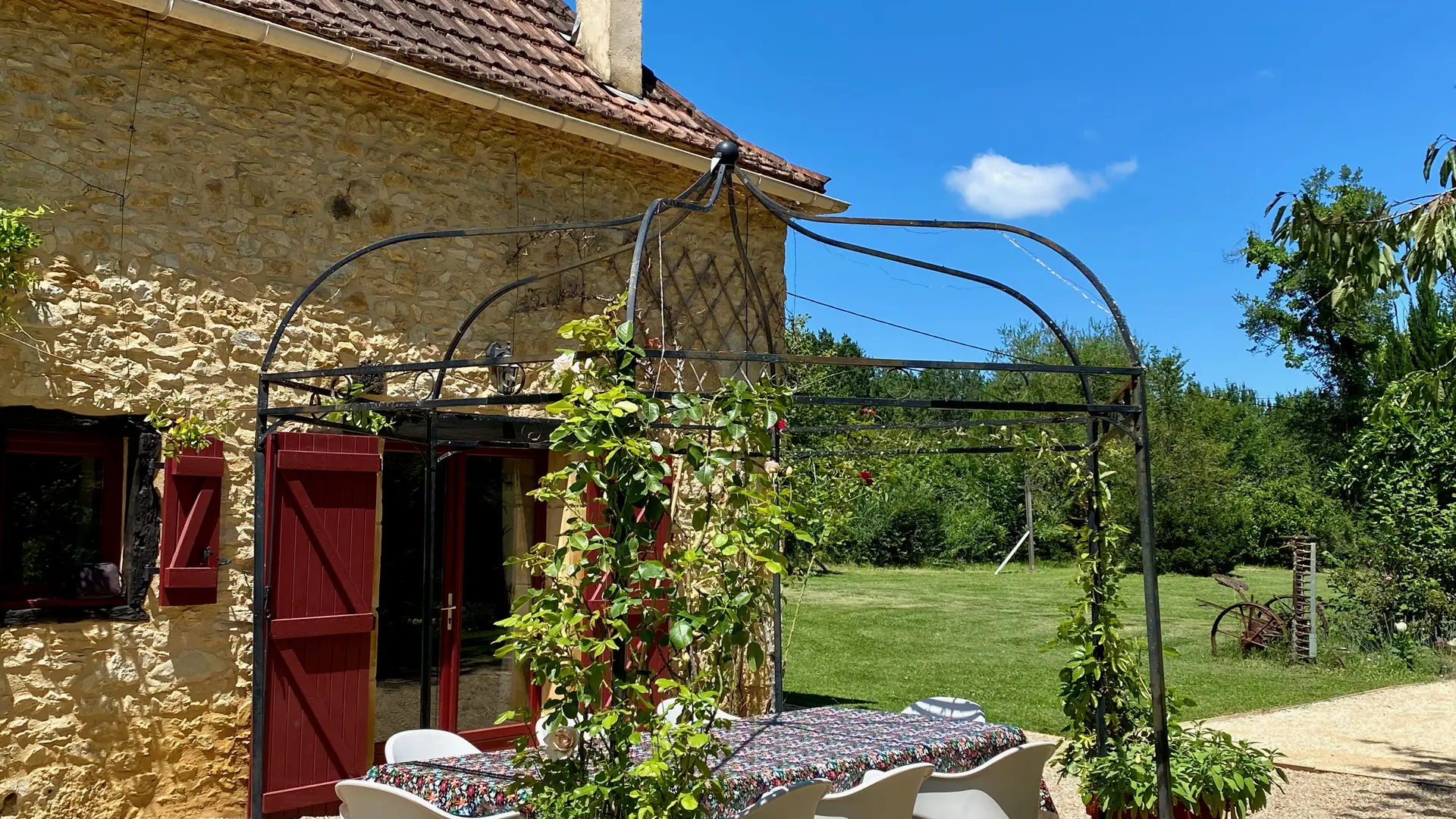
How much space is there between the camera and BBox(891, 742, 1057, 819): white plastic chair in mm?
4047

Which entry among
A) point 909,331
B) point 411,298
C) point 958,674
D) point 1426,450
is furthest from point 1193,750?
point 1426,450

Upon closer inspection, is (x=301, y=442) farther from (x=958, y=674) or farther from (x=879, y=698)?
(x=958, y=674)

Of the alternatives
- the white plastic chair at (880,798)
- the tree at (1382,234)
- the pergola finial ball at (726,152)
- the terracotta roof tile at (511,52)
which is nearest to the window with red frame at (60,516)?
the terracotta roof tile at (511,52)

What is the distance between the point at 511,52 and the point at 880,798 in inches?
196

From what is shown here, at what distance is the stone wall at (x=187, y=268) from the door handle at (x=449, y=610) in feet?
4.35

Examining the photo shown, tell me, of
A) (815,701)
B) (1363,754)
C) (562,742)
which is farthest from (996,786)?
(815,701)

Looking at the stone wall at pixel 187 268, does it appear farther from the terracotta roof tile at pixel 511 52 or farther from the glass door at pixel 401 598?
the glass door at pixel 401 598

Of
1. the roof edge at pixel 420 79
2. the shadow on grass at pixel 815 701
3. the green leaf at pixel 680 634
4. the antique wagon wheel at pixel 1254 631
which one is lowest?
the shadow on grass at pixel 815 701

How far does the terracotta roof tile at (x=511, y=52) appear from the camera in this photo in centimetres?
561

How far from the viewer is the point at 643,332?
708 centimetres

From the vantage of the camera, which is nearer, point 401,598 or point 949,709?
point 949,709

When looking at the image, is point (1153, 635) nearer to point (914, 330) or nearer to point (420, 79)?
point (914, 330)

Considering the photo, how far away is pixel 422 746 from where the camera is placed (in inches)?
171

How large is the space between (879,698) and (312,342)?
6333 millimetres
